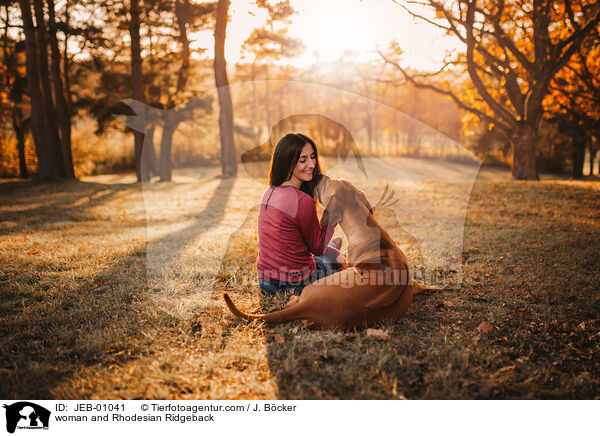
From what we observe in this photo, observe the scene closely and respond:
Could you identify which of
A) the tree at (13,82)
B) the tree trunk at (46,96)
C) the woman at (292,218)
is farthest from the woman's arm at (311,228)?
the tree at (13,82)

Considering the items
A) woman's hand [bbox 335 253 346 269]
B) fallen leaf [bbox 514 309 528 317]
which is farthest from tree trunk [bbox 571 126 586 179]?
woman's hand [bbox 335 253 346 269]

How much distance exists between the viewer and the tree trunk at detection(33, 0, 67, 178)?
13.7m

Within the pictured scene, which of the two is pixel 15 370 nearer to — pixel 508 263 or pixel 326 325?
pixel 326 325

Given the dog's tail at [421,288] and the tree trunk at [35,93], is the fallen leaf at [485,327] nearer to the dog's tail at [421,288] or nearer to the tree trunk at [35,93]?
the dog's tail at [421,288]

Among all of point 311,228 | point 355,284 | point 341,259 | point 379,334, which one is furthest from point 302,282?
point 379,334

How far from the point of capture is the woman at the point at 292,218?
3182 millimetres

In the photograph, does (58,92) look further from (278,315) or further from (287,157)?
(278,315)

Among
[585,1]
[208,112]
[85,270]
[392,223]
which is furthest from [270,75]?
[85,270]

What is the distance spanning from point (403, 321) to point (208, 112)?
2102cm

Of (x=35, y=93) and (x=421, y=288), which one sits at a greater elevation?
(x=35, y=93)

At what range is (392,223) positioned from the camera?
7.98 meters

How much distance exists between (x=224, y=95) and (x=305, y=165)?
1194cm

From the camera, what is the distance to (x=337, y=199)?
3.12 m
